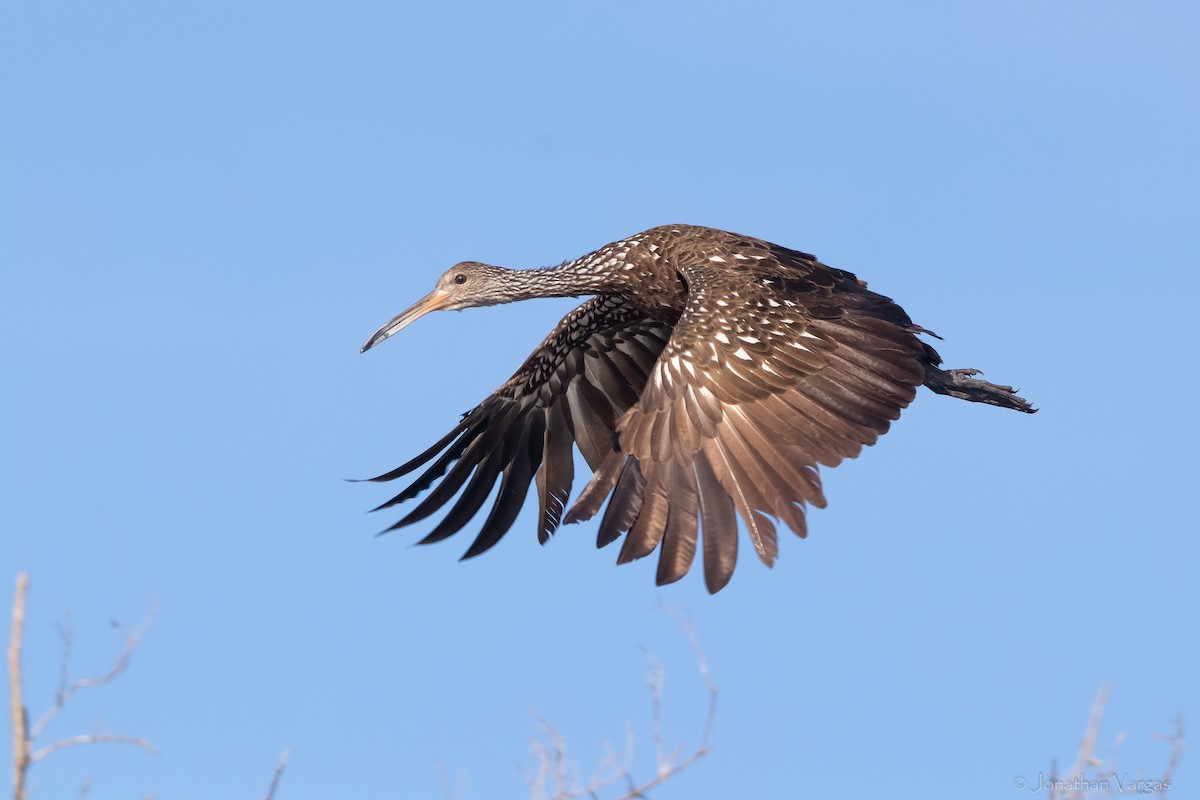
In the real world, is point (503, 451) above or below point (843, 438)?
above

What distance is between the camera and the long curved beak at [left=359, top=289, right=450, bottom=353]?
8398 millimetres

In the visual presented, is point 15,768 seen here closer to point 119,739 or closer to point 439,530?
point 119,739

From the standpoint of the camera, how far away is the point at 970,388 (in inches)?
332

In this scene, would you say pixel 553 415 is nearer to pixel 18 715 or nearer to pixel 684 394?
pixel 684 394

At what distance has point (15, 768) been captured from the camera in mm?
3201

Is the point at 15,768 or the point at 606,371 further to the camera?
the point at 606,371

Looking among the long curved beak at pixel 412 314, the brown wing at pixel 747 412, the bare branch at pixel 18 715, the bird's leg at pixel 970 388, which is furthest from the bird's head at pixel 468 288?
the bare branch at pixel 18 715

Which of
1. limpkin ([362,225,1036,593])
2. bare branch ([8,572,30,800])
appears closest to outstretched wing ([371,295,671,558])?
limpkin ([362,225,1036,593])

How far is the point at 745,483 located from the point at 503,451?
2766 millimetres

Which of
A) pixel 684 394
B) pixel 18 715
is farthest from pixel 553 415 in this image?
pixel 18 715

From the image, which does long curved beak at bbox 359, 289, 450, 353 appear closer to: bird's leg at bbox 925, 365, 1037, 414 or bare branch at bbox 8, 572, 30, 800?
bird's leg at bbox 925, 365, 1037, 414

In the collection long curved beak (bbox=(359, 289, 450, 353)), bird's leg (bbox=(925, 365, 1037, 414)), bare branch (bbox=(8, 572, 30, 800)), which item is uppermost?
long curved beak (bbox=(359, 289, 450, 353))

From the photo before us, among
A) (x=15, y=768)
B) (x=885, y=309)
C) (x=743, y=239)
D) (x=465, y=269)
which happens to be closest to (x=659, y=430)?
(x=885, y=309)

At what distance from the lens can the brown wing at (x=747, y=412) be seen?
591cm
